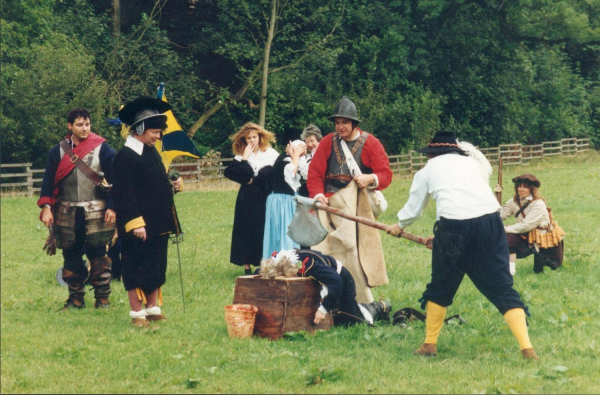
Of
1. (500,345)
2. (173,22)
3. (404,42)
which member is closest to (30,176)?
(173,22)

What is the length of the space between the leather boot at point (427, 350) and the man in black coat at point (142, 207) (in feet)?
8.04

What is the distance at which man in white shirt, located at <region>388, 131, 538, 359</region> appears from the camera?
20.4ft

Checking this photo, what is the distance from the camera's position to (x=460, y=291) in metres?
9.00

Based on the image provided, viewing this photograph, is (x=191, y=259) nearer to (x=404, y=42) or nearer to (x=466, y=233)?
(x=466, y=233)

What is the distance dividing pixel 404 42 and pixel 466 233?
33.5m

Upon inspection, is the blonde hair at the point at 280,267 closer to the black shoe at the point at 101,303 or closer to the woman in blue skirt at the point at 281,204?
the black shoe at the point at 101,303

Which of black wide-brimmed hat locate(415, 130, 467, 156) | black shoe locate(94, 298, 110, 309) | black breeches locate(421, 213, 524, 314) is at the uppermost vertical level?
black wide-brimmed hat locate(415, 130, 467, 156)

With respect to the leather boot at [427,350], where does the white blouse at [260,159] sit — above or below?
above

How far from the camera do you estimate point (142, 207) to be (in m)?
7.53

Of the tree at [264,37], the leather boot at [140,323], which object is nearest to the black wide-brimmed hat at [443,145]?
the leather boot at [140,323]

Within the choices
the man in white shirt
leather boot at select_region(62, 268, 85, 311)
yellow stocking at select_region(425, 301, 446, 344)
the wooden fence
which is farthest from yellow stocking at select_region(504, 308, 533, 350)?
the wooden fence

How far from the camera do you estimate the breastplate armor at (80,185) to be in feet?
26.8

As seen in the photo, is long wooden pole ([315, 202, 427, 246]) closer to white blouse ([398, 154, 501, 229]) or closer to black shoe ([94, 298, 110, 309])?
white blouse ([398, 154, 501, 229])

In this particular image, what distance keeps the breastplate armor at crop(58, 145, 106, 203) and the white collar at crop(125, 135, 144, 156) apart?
87 centimetres
